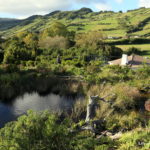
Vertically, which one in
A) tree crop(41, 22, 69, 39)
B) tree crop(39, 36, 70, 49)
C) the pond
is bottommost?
the pond

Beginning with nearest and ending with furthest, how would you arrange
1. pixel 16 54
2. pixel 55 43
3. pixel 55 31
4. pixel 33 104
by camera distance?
pixel 33 104 → pixel 16 54 → pixel 55 43 → pixel 55 31

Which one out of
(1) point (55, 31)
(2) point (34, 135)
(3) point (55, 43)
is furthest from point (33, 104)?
(1) point (55, 31)

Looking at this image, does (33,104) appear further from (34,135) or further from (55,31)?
(55,31)

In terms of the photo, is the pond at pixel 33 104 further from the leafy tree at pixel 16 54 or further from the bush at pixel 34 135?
the leafy tree at pixel 16 54

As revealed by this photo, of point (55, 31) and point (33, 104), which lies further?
point (55, 31)

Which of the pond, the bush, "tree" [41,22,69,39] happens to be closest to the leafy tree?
the pond

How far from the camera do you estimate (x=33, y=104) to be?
16.0 m

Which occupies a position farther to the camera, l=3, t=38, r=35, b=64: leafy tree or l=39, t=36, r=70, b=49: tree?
l=39, t=36, r=70, b=49: tree

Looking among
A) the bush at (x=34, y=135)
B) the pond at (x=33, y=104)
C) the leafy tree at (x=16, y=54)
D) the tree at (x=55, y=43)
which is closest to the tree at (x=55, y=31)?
the tree at (x=55, y=43)

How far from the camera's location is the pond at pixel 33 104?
1408cm

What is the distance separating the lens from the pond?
14.1 m

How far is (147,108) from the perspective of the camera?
48.8ft

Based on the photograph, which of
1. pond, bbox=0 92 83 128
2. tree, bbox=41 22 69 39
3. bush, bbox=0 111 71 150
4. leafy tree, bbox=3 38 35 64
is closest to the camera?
bush, bbox=0 111 71 150

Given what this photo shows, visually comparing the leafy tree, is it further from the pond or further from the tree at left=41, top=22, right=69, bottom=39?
the tree at left=41, top=22, right=69, bottom=39
